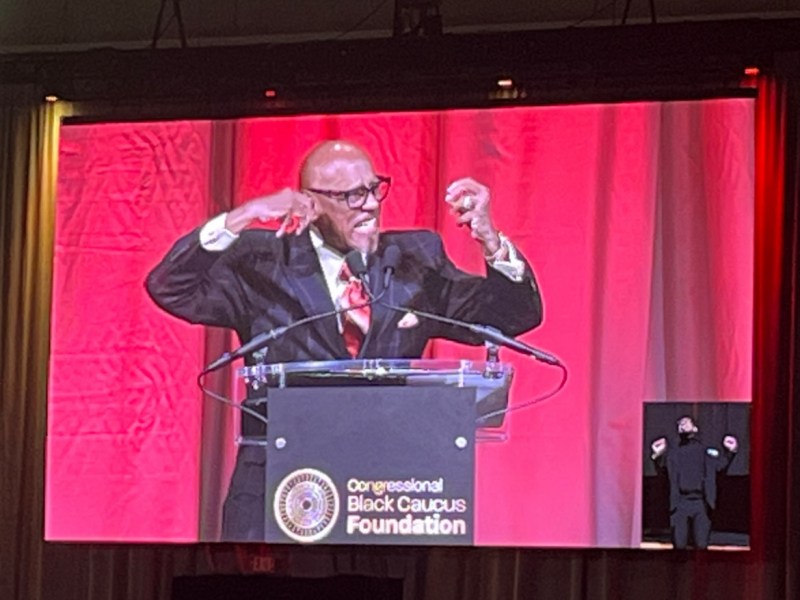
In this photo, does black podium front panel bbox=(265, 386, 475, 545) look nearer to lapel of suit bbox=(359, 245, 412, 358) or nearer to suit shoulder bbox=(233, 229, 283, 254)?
lapel of suit bbox=(359, 245, 412, 358)

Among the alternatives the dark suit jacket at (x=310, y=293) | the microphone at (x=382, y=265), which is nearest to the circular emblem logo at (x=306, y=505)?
the dark suit jacket at (x=310, y=293)

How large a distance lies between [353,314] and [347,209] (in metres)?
0.40

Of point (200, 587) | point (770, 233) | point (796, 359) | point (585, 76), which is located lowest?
point (200, 587)

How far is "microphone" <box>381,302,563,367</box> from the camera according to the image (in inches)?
209

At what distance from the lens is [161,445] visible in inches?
217

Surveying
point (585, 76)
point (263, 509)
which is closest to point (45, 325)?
point (263, 509)

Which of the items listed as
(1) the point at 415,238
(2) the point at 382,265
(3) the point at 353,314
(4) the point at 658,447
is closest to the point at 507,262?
(1) the point at 415,238

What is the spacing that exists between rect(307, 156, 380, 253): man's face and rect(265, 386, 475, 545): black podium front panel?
55 centimetres

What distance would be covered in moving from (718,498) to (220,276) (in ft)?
6.44

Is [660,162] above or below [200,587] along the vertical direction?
above

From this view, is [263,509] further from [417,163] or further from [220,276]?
[417,163]

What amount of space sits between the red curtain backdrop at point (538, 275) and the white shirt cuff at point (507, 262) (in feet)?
0.13

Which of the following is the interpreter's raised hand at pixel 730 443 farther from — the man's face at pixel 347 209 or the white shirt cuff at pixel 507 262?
the man's face at pixel 347 209

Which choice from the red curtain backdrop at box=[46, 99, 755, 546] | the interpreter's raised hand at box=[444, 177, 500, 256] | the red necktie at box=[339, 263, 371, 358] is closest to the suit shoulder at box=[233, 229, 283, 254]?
the red curtain backdrop at box=[46, 99, 755, 546]
